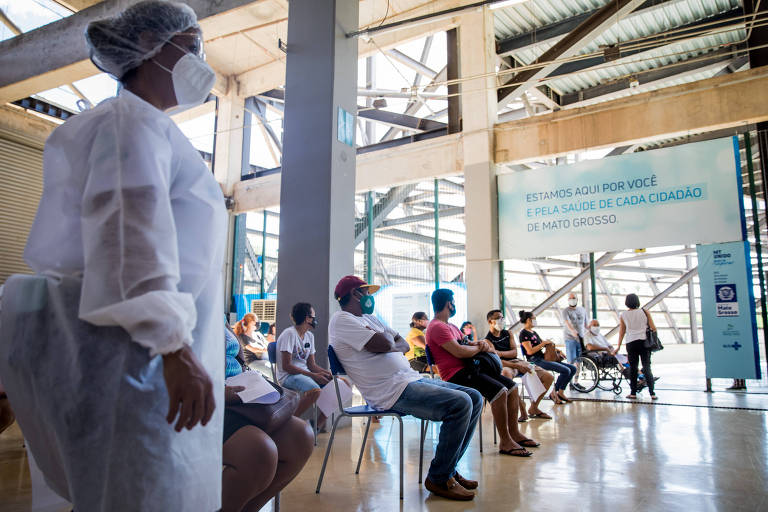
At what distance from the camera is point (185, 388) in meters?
0.95

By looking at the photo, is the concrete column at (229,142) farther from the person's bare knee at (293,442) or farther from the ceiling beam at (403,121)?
the person's bare knee at (293,442)

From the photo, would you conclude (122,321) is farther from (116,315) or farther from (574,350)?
(574,350)

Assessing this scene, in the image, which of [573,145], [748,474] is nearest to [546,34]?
[573,145]

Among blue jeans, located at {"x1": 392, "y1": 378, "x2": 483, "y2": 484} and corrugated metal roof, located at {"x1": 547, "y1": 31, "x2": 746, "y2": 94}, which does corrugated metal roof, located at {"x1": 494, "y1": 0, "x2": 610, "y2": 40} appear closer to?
corrugated metal roof, located at {"x1": 547, "y1": 31, "x2": 746, "y2": 94}

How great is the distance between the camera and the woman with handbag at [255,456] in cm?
148

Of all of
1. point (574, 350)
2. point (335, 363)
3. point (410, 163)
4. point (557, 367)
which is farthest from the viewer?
point (410, 163)

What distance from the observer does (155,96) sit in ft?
4.08

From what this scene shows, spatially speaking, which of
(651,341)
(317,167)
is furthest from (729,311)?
(317,167)

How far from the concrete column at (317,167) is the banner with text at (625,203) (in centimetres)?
415

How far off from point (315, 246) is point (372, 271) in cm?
534

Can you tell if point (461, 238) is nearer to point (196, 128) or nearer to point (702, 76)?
point (702, 76)

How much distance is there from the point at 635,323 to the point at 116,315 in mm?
7434

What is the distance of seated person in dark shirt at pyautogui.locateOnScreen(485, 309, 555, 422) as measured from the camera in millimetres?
4820

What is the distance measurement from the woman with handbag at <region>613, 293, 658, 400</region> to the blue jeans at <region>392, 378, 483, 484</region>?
5131 millimetres
